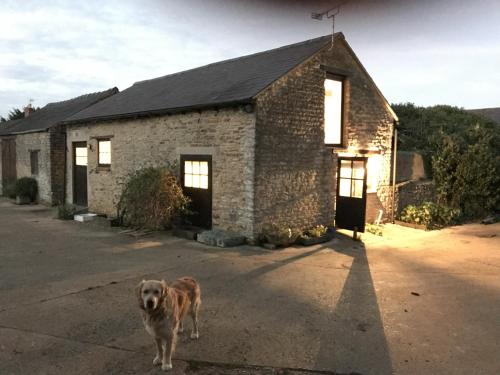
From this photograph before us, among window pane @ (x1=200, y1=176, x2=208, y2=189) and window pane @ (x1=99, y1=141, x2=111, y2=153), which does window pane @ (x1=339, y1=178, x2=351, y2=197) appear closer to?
window pane @ (x1=200, y1=176, x2=208, y2=189)

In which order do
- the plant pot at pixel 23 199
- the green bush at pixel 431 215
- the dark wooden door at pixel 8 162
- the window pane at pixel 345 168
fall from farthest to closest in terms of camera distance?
the dark wooden door at pixel 8 162 → the plant pot at pixel 23 199 → the green bush at pixel 431 215 → the window pane at pixel 345 168

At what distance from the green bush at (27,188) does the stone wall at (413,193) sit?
1564cm

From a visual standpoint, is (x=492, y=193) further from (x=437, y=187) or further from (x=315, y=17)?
(x=315, y=17)

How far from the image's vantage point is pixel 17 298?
551 cm

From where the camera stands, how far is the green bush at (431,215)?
40.7ft

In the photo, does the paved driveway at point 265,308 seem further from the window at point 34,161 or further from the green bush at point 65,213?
the window at point 34,161

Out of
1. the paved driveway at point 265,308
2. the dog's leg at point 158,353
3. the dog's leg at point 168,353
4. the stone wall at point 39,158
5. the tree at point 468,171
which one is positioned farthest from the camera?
the stone wall at point 39,158

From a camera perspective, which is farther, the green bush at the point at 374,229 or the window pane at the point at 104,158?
the window pane at the point at 104,158

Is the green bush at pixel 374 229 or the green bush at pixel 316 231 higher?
the green bush at pixel 316 231

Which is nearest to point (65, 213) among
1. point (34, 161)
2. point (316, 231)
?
point (34, 161)

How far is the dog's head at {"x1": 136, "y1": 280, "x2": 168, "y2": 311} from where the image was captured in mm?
3361

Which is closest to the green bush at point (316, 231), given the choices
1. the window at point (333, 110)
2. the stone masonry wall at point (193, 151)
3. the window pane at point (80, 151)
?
the stone masonry wall at point (193, 151)

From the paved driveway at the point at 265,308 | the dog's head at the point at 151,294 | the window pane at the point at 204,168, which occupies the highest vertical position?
the window pane at the point at 204,168

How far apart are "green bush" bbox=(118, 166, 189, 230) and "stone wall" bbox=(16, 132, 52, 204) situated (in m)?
8.22
